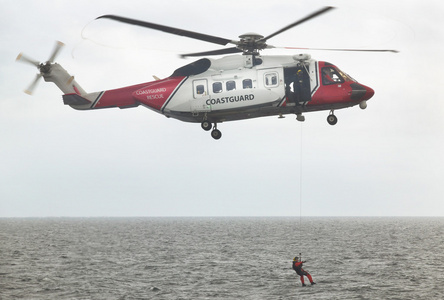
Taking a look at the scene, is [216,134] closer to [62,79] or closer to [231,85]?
[231,85]

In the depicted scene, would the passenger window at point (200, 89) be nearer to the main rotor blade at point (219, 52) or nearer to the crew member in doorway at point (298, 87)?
the main rotor blade at point (219, 52)

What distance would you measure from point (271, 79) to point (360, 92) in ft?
13.4

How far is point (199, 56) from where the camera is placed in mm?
25531

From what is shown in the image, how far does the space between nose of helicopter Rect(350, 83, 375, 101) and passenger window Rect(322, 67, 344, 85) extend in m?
0.68

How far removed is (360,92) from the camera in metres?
24.1

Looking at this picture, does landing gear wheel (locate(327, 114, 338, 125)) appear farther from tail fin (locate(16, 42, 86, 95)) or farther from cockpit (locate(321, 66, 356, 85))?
tail fin (locate(16, 42, 86, 95))

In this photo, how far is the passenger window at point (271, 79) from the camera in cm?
2420

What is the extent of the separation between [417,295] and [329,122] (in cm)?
3632

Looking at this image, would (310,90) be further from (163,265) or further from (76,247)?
(76,247)

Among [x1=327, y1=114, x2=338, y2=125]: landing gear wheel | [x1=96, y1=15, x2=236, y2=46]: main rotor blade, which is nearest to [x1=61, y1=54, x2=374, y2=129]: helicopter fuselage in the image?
[x1=327, y1=114, x2=338, y2=125]: landing gear wheel

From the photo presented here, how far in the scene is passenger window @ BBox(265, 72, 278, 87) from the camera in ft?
79.4

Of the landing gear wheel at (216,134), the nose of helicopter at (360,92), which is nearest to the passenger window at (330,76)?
the nose of helicopter at (360,92)

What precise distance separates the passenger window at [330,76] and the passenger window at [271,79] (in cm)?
223

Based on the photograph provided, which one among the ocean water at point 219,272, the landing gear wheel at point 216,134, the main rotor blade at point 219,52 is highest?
the main rotor blade at point 219,52
